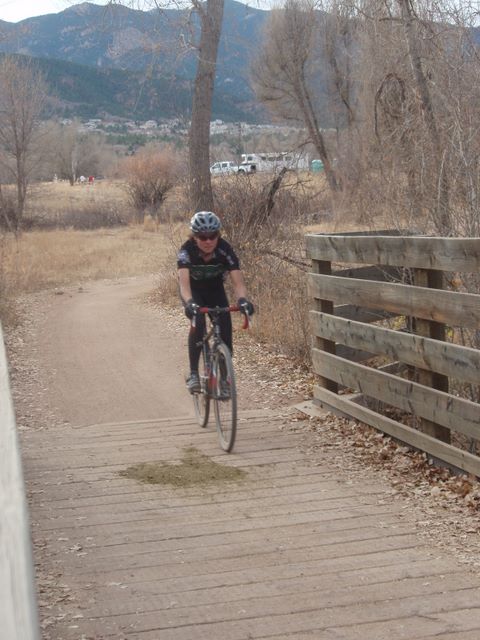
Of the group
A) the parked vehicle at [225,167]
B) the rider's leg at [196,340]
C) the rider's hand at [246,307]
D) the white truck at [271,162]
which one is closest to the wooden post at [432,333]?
the rider's hand at [246,307]

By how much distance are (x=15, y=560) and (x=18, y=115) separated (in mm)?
32561

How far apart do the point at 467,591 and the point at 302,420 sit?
3.81m

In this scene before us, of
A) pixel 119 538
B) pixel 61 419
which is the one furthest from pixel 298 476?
pixel 61 419

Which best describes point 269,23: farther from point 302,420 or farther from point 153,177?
point 302,420

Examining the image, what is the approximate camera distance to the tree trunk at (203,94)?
17.6 m

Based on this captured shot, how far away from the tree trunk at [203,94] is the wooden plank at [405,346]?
928 centimetres

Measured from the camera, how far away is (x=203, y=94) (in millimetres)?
18312

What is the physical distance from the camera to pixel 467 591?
14.8ft

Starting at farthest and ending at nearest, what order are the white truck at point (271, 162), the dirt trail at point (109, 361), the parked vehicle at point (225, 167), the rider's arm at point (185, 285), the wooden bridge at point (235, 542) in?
the parked vehicle at point (225, 167) → the white truck at point (271, 162) → the dirt trail at point (109, 361) → the rider's arm at point (185, 285) → the wooden bridge at point (235, 542)

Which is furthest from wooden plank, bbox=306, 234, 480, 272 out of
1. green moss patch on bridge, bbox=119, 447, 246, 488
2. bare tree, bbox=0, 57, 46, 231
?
bare tree, bbox=0, 57, 46, 231

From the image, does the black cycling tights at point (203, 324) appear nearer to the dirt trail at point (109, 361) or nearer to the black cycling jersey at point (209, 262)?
the black cycling jersey at point (209, 262)

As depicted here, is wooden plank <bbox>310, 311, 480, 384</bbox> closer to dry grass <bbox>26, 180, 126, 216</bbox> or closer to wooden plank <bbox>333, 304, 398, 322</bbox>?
wooden plank <bbox>333, 304, 398, 322</bbox>

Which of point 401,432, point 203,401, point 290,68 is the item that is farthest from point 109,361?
point 290,68

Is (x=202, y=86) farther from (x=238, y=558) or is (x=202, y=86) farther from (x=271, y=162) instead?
(x=238, y=558)
